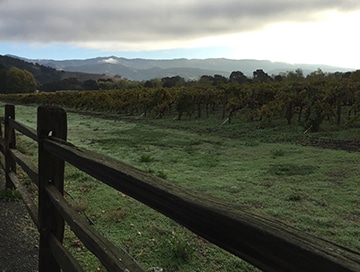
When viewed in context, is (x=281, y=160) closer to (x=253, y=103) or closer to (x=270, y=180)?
(x=270, y=180)

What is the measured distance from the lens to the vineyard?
1603cm

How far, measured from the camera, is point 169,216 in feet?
4.41

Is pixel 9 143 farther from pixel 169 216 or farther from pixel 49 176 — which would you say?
pixel 169 216

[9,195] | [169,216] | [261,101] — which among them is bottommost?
[9,195]

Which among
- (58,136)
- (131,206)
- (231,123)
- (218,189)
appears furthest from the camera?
(231,123)

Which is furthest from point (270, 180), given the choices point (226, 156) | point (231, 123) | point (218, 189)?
point (231, 123)

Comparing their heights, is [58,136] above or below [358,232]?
above

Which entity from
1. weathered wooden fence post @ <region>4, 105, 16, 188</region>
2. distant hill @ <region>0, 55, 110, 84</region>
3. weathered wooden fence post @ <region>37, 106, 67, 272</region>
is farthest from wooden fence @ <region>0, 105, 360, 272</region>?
distant hill @ <region>0, 55, 110, 84</region>

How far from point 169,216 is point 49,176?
1.84m

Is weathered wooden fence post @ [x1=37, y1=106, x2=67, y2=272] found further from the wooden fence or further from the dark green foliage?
the dark green foliage

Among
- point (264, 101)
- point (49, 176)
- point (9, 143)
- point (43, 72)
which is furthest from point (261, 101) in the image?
point (43, 72)

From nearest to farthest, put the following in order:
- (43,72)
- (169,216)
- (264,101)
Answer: (169,216)
(264,101)
(43,72)

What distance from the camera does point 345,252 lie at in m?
0.84

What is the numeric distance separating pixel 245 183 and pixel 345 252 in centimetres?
620
